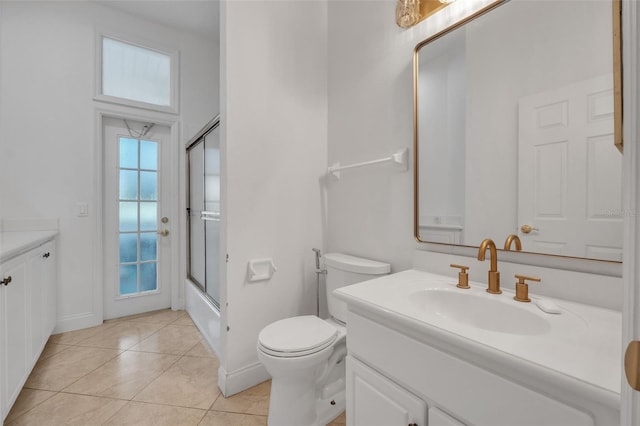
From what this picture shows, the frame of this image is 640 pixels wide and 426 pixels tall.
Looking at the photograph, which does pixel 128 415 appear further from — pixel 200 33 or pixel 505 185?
pixel 200 33

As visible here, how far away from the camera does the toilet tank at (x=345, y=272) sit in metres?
1.45

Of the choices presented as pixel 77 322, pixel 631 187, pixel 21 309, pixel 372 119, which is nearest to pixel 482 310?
pixel 631 187

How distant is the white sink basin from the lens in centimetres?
84

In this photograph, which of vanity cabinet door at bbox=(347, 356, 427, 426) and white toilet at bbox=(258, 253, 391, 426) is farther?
white toilet at bbox=(258, 253, 391, 426)

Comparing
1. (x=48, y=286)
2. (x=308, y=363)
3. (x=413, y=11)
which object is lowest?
(x=308, y=363)

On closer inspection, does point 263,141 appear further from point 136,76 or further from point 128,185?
point 136,76

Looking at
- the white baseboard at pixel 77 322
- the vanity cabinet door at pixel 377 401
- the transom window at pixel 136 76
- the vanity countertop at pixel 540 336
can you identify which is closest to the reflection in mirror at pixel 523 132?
the vanity countertop at pixel 540 336

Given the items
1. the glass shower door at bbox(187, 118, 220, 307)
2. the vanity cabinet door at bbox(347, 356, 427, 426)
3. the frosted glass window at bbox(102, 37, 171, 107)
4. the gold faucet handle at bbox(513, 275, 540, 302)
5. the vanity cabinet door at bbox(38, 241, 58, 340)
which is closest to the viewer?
the vanity cabinet door at bbox(347, 356, 427, 426)

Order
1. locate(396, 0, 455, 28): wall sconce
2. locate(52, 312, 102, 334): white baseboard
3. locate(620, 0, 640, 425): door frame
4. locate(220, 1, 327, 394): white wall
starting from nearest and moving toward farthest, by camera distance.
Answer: locate(620, 0, 640, 425): door frame → locate(396, 0, 455, 28): wall sconce → locate(220, 1, 327, 394): white wall → locate(52, 312, 102, 334): white baseboard

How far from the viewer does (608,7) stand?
825 millimetres

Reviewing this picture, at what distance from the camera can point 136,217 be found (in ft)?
8.84

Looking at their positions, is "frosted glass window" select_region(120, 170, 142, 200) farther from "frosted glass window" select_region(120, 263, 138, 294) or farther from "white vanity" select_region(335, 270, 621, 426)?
"white vanity" select_region(335, 270, 621, 426)

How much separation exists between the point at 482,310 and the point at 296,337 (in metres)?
0.79

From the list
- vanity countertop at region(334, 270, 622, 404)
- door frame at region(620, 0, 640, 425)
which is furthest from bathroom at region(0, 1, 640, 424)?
door frame at region(620, 0, 640, 425)
